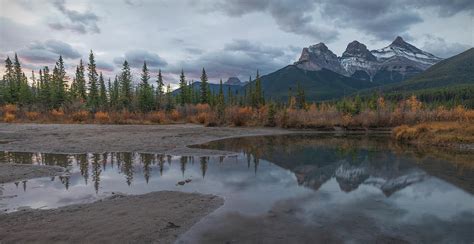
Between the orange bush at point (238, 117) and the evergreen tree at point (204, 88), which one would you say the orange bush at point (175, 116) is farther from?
the evergreen tree at point (204, 88)

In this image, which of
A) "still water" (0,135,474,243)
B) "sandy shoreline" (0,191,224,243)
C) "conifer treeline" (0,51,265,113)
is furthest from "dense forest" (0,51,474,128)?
"sandy shoreline" (0,191,224,243)

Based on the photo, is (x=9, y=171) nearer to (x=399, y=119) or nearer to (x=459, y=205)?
(x=459, y=205)

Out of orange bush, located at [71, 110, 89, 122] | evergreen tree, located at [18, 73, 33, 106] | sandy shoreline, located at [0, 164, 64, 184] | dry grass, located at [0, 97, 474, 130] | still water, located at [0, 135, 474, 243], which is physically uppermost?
evergreen tree, located at [18, 73, 33, 106]

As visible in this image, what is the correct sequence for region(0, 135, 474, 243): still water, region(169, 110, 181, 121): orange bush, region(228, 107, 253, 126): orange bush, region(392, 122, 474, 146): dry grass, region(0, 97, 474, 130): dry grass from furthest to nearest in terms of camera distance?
region(169, 110, 181, 121): orange bush
region(228, 107, 253, 126): orange bush
region(0, 97, 474, 130): dry grass
region(392, 122, 474, 146): dry grass
region(0, 135, 474, 243): still water

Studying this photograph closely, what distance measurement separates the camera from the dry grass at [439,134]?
35.7m

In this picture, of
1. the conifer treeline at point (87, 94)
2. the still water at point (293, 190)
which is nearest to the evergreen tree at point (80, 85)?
the conifer treeline at point (87, 94)

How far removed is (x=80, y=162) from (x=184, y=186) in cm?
1028

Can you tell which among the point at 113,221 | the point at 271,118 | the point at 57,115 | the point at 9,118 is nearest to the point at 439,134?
the point at 271,118

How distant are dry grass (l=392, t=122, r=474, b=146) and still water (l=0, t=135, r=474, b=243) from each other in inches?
325

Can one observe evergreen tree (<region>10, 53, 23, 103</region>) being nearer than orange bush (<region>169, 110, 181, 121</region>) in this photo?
No

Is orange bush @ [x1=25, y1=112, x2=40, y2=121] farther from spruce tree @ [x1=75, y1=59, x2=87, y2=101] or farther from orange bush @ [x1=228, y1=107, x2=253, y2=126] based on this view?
orange bush @ [x1=228, y1=107, x2=253, y2=126]

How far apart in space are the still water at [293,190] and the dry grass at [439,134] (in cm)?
827

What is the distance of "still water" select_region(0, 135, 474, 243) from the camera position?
10.7 m

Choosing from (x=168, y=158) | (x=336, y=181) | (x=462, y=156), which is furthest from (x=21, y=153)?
(x=462, y=156)
